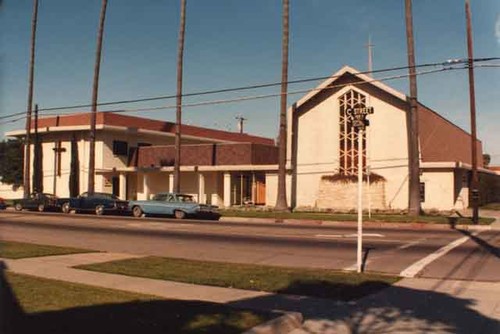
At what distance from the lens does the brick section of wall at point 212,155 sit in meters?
39.2

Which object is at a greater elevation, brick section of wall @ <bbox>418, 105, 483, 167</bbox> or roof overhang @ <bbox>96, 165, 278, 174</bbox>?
brick section of wall @ <bbox>418, 105, 483, 167</bbox>

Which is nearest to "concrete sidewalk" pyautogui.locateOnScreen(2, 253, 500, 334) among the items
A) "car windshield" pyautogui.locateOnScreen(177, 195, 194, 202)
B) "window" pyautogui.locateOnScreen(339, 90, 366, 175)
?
"car windshield" pyautogui.locateOnScreen(177, 195, 194, 202)

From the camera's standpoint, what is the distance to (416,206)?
Answer: 29578mm

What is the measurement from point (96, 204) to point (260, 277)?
23999mm

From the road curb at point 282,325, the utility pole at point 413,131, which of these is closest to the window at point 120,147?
the utility pole at point 413,131

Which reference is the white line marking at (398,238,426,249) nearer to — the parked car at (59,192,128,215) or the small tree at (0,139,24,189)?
the parked car at (59,192,128,215)

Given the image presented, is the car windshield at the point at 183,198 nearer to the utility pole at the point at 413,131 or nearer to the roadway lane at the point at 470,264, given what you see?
the utility pole at the point at 413,131

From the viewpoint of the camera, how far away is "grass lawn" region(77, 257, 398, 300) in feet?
33.1

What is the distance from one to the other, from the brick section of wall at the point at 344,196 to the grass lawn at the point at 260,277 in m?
21.7

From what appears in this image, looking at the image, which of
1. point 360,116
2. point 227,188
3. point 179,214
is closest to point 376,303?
point 360,116

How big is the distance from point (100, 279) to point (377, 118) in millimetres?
26016

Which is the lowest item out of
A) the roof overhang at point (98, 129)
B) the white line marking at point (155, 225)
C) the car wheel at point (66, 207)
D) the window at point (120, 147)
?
the white line marking at point (155, 225)

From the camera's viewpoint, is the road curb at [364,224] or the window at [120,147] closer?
the road curb at [364,224]

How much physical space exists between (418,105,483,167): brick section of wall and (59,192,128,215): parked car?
17.7m
